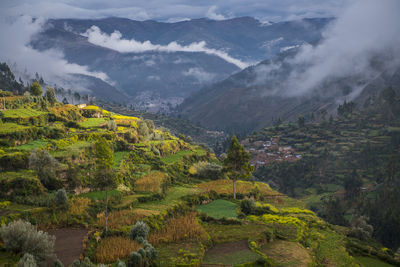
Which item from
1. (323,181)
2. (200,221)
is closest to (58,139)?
(200,221)

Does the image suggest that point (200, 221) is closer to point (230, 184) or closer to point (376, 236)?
point (230, 184)

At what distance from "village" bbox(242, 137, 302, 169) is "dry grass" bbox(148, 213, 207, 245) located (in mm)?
111145

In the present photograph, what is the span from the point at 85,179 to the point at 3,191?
24.8 feet

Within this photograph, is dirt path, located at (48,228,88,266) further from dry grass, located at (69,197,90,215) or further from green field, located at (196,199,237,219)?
green field, located at (196,199,237,219)

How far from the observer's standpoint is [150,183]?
39969 millimetres

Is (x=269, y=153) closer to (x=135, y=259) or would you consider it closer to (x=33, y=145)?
(x=33, y=145)

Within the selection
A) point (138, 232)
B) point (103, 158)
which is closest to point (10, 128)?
point (103, 158)

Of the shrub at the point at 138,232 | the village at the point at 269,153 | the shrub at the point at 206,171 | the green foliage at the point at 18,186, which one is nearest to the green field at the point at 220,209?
the shrub at the point at 138,232

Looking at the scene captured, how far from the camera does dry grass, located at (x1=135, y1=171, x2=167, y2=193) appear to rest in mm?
38625

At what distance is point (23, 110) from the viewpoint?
4928cm

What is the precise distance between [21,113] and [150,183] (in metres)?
21.6

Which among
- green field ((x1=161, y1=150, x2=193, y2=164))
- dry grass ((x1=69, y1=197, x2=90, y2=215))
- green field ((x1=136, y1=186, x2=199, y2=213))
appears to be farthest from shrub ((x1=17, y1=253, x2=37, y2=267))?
green field ((x1=161, y1=150, x2=193, y2=164))

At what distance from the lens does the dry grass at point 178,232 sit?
26.7 m

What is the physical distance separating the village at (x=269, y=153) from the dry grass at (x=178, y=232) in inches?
4376
